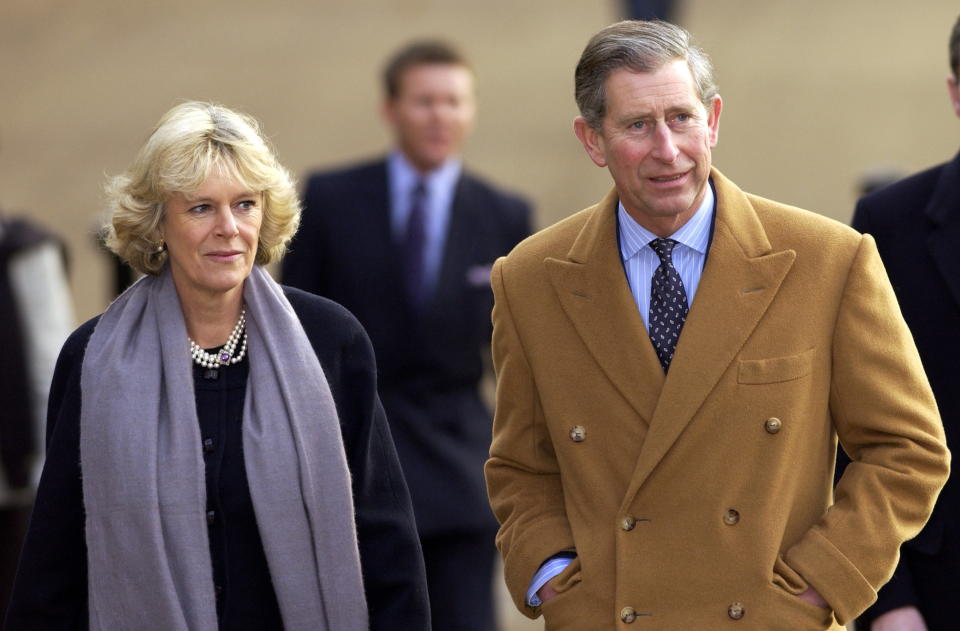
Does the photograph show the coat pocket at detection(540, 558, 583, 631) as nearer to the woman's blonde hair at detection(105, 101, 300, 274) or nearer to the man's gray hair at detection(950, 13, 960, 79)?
the woman's blonde hair at detection(105, 101, 300, 274)

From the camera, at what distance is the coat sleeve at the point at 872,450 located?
3.65 m

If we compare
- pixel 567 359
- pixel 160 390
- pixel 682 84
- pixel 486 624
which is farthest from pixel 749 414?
pixel 486 624

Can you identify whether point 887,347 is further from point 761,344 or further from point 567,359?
point 567,359

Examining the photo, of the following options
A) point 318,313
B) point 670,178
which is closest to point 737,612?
point 670,178

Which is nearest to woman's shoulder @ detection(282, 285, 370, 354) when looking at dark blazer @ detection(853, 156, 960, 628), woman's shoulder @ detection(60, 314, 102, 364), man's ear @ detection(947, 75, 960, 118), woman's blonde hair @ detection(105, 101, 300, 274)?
woman's blonde hair @ detection(105, 101, 300, 274)

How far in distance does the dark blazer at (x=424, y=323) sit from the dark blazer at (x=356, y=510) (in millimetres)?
2332

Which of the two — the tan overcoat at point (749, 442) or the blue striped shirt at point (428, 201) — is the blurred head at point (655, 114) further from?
the blue striped shirt at point (428, 201)

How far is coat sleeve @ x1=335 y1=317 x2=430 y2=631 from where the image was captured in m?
3.88

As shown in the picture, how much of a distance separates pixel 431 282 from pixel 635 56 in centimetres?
282

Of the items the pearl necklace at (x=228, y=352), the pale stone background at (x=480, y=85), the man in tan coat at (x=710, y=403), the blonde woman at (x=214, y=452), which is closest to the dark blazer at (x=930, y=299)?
the man in tan coat at (x=710, y=403)

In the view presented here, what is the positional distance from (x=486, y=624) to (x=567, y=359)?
259 cm

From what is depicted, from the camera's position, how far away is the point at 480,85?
16.0 meters

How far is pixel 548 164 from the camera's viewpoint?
49.9ft

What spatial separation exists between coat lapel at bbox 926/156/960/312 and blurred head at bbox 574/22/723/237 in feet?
2.67
